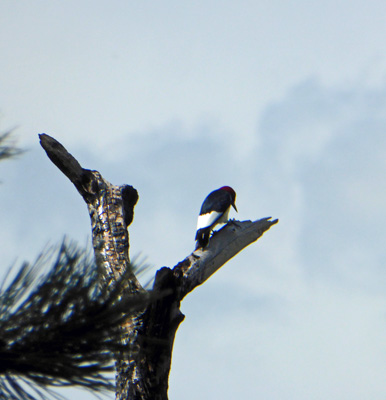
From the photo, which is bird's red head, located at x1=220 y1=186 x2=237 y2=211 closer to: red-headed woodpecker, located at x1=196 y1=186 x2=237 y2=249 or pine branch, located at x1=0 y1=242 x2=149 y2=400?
red-headed woodpecker, located at x1=196 y1=186 x2=237 y2=249

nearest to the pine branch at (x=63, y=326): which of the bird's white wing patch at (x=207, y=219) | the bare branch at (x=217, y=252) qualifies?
the bare branch at (x=217, y=252)

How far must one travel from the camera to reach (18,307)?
1.70 meters

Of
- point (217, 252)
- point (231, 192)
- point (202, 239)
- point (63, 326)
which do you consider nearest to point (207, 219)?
point (202, 239)

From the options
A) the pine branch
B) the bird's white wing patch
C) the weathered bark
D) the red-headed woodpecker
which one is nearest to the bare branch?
the weathered bark

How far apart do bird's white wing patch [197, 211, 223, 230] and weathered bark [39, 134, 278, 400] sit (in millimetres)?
529

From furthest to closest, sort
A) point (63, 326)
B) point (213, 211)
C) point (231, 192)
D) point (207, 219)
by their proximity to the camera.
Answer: point (231, 192) < point (213, 211) < point (207, 219) < point (63, 326)

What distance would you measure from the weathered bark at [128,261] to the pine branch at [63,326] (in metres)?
1.95

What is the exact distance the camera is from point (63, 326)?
1742mm

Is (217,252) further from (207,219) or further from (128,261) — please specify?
(207,219)

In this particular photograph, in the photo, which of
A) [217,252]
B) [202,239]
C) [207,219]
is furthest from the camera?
[207,219]

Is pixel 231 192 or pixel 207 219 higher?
pixel 231 192

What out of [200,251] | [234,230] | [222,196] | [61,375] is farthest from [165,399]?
[222,196]

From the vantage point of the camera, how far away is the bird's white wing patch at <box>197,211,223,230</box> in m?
6.15

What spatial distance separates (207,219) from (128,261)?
1.65m
